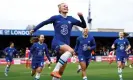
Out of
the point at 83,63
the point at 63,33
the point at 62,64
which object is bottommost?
the point at 83,63

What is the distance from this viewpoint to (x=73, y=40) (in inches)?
2697

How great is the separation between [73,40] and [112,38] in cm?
742

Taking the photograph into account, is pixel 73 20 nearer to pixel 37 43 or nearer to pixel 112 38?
pixel 37 43

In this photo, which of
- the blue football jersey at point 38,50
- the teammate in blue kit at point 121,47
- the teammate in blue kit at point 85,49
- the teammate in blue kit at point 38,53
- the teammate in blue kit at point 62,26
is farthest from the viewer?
the teammate in blue kit at point 121,47

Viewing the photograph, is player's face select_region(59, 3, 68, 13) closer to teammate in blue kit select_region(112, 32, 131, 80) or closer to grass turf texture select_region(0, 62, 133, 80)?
teammate in blue kit select_region(112, 32, 131, 80)

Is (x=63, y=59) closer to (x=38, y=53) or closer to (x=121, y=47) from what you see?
(x=38, y=53)

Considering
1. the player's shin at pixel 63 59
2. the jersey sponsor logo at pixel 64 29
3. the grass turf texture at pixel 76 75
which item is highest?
the jersey sponsor logo at pixel 64 29

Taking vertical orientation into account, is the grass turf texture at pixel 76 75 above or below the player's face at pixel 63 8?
below

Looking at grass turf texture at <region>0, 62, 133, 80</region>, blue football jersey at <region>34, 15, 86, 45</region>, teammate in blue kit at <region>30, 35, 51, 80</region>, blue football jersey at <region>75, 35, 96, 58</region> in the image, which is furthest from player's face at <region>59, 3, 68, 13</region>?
grass turf texture at <region>0, 62, 133, 80</region>

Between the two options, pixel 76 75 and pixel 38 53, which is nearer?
pixel 38 53

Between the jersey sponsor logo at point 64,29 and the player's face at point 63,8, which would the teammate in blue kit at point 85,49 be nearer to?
the jersey sponsor logo at point 64,29

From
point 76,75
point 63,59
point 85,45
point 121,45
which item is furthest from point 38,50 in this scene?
point 63,59

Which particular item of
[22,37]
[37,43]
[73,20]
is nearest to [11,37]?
[22,37]

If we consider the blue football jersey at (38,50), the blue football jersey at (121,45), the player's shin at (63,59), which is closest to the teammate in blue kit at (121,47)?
the blue football jersey at (121,45)
